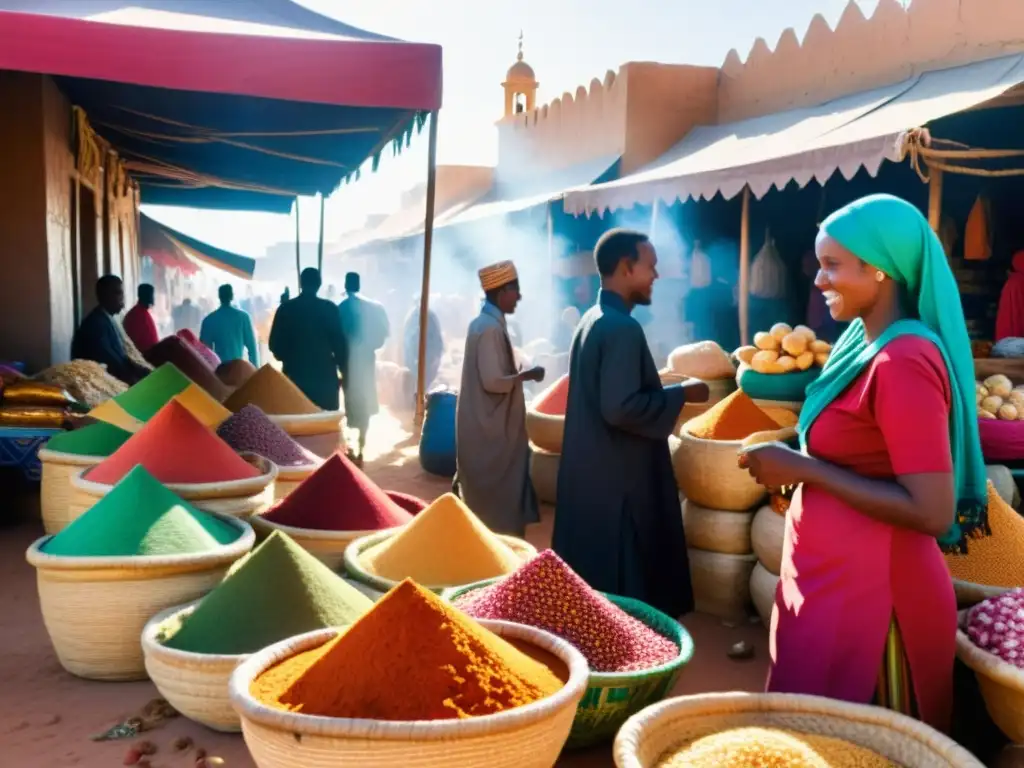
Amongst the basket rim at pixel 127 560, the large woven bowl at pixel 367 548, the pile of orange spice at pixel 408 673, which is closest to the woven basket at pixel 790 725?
the pile of orange spice at pixel 408 673

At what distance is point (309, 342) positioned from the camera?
6.30m

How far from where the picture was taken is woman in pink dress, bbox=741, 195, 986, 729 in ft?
4.66

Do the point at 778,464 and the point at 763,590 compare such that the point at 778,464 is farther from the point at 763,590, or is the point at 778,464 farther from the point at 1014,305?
the point at 1014,305

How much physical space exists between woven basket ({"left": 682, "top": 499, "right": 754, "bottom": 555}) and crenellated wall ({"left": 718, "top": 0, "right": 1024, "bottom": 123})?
5217mm

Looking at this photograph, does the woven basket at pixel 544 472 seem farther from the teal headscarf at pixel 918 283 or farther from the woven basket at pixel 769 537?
the teal headscarf at pixel 918 283

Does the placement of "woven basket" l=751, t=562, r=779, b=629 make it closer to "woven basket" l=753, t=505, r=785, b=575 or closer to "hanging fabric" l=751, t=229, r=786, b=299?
"woven basket" l=753, t=505, r=785, b=575

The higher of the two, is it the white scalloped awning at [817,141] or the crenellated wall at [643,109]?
the crenellated wall at [643,109]

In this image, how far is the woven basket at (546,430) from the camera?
4.64m

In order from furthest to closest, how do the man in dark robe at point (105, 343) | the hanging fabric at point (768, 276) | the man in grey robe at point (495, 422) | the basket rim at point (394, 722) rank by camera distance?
the hanging fabric at point (768, 276)
the man in dark robe at point (105, 343)
the man in grey robe at point (495, 422)
the basket rim at point (394, 722)

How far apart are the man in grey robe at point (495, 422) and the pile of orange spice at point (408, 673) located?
→ 254cm

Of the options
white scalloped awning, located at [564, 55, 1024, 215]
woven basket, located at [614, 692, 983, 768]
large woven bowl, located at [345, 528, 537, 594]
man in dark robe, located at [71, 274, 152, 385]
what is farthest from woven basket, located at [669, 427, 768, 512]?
man in dark robe, located at [71, 274, 152, 385]

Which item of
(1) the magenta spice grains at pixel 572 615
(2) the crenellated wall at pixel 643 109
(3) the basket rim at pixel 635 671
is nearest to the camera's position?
(3) the basket rim at pixel 635 671

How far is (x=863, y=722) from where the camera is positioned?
1446mm

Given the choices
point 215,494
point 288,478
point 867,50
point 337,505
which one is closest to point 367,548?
point 337,505
